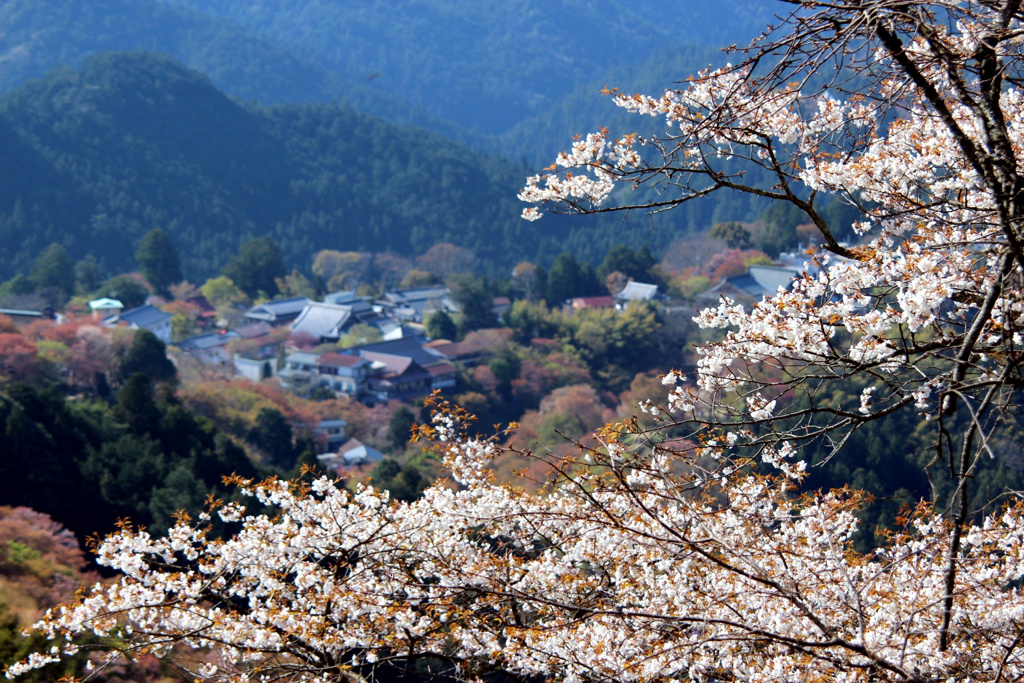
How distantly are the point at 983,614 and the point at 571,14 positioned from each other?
4442 inches

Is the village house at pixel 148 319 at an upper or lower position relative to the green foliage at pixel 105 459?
upper

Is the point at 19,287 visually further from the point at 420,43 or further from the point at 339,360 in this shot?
the point at 420,43

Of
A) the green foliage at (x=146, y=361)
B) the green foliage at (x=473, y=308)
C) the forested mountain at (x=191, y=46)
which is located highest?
the forested mountain at (x=191, y=46)

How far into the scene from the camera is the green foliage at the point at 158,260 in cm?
2855

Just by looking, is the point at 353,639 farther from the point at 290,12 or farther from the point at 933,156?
the point at 290,12

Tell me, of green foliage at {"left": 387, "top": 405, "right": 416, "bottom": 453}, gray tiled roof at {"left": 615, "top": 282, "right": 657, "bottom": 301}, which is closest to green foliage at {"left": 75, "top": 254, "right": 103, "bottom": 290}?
green foliage at {"left": 387, "top": 405, "right": 416, "bottom": 453}

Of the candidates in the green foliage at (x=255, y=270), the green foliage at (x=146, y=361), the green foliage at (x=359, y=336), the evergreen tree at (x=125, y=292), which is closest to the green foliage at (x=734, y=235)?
the green foliage at (x=359, y=336)

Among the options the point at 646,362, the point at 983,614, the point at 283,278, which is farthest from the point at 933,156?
the point at 283,278

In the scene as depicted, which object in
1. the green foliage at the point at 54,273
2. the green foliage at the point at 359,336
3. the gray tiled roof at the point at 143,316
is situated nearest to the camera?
the gray tiled roof at the point at 143,316

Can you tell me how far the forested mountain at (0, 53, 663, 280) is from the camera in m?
35.4

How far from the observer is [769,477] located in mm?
3100

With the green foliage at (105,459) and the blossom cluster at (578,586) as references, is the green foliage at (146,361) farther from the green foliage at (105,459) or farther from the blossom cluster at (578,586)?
the blossom cluster at (578,586)

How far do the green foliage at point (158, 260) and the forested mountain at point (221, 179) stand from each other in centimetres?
661

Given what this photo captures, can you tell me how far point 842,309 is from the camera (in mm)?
2236
